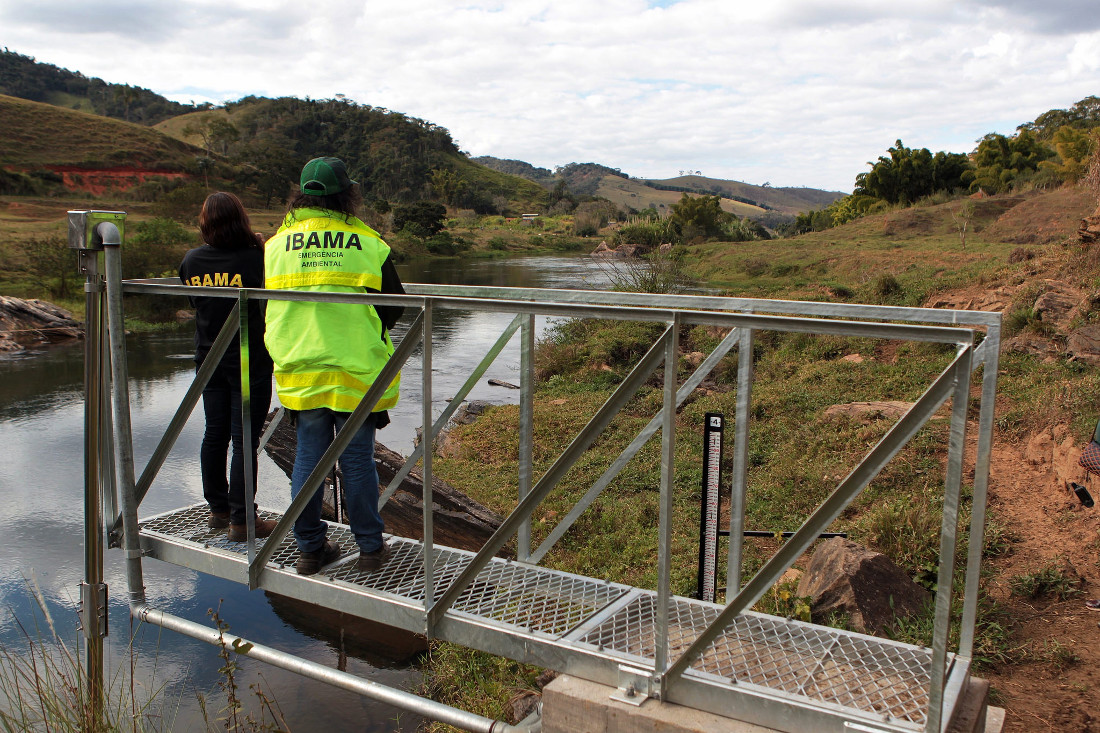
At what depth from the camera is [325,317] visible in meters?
2.94

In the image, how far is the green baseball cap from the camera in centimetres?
303

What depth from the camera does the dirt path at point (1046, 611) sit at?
3275mm

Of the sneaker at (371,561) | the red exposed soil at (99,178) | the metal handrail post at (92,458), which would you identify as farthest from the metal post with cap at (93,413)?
the red exposed soil at (99,178)

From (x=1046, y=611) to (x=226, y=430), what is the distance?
414 centimetres

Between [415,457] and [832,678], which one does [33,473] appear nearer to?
[415,457]

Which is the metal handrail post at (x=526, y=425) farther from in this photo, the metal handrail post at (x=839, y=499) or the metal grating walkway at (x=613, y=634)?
the metal handrail post at (x=839, y=499)

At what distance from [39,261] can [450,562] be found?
26712 millimetres

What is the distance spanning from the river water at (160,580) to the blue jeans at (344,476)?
18.0 inches

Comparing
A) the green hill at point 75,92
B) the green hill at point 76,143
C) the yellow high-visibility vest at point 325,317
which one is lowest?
the yellow high-visibility vest at point 325,317

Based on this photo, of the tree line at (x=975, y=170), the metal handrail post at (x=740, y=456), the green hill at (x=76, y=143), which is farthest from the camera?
the green hill at (x=76, y=143)

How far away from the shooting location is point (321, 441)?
10.2 feet

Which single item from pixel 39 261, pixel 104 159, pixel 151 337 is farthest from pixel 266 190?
pixel 151 337

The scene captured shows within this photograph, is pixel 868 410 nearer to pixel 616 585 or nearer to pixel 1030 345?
pixel 1030 345

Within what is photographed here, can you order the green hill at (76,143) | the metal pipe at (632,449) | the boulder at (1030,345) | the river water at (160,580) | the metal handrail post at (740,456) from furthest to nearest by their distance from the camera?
the green hill at (76,143), the boulder at (1030,345), the river water at (160,580), the metal pipe at (632,449), the metal handrail post at (740,456)
